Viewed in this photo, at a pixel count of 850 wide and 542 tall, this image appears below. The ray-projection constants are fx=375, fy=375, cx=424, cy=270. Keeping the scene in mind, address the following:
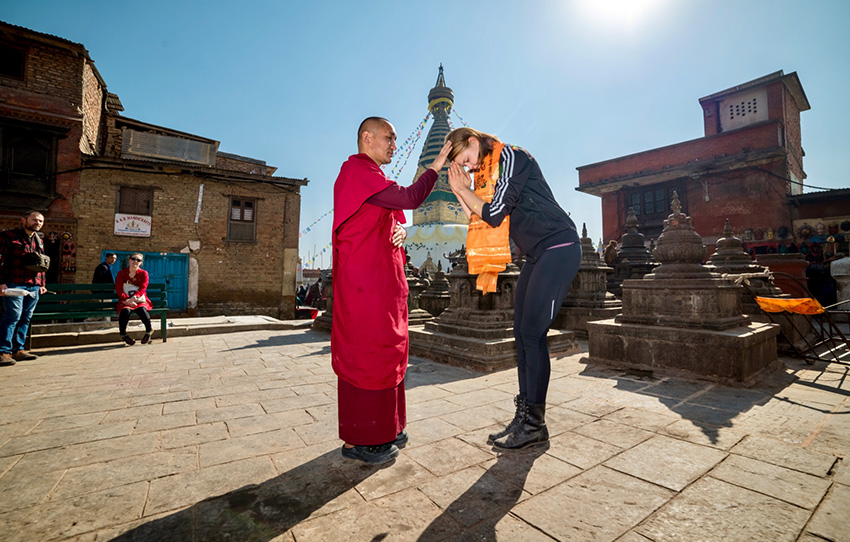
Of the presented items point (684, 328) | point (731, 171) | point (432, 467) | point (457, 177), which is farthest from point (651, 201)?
point (432, 467)

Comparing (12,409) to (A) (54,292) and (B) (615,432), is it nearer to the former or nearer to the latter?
(A) (54,292)

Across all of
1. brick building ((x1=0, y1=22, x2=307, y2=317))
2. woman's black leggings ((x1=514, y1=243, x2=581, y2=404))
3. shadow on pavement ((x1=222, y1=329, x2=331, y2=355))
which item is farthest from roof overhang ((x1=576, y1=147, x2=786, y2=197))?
woman's black leggings ((x1=514, y1=243, x2=581, y2=404))

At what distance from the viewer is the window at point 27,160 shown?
39.9 ft

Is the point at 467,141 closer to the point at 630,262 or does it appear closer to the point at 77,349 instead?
the point at 77,349

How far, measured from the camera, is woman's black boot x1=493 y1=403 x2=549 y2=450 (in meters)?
2.21

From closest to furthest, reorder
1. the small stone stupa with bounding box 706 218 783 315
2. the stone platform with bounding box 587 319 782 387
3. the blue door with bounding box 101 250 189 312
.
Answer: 1. the stone platform with bounding box 587 319 782 387
2. the small stone stupa with bounding box 706 218 783 315
3. the blue door with bounding box 101 250 189 312

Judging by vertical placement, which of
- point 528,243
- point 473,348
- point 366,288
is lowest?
point 473,348

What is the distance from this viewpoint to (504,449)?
2.20 m

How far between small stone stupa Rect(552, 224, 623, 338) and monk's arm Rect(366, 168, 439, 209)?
625 cm

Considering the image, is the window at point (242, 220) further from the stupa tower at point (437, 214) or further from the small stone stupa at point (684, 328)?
the stupa tower at point (437, 214)

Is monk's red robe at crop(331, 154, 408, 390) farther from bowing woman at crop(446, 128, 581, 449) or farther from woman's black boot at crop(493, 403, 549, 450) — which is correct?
woman's black boot at crop(493, 403, 549, 450)

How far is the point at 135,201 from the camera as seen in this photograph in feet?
45.2

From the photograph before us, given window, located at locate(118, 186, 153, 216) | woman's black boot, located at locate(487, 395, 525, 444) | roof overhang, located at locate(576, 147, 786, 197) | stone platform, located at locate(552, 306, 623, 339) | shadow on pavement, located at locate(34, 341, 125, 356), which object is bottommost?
shadow on pavement, located at locate(34, 341, 125, 356)

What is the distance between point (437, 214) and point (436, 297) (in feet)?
107
